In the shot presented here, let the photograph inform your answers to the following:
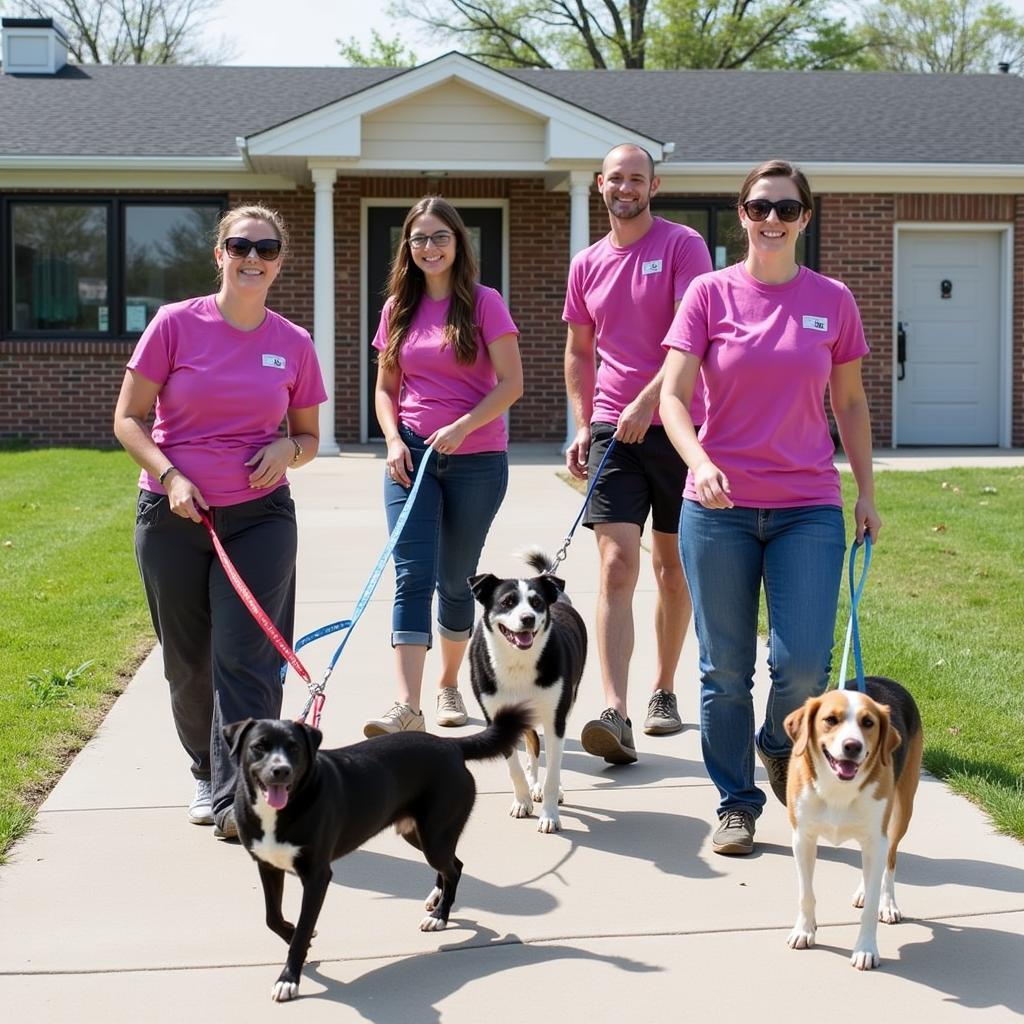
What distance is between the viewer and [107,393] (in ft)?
55.1

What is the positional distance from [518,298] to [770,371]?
13.0 metres

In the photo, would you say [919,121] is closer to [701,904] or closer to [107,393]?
[107,393]

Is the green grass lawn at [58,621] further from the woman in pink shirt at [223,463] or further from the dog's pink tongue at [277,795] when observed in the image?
the dog's pink tongue at [277,795]

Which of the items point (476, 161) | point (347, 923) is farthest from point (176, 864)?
point (476, 161)

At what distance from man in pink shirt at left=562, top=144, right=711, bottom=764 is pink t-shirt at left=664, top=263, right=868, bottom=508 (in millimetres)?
910

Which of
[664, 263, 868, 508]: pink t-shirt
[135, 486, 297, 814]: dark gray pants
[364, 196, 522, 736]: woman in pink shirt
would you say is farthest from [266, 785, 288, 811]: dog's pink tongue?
[364, 196, 522, 736]: woman in pink shirt

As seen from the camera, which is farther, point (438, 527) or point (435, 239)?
point (438, 527)

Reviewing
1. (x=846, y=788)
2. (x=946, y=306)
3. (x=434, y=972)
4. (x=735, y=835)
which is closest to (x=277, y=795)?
(x=434, y=972)

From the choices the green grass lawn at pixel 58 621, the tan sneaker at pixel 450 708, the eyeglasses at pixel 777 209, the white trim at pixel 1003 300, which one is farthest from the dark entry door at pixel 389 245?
the eyeglasses at pixel 777 209

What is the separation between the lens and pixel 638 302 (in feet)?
18.2

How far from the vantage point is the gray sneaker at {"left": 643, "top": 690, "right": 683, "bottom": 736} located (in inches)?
233

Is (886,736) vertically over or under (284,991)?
over

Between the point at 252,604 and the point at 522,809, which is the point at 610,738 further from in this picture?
the point at 252,604

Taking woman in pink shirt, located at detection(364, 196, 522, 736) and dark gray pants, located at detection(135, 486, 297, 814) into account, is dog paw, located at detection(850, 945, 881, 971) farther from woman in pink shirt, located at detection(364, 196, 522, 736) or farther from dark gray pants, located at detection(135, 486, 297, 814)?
woman in pink shirt, located at detection(364, 196, 522, 736)
